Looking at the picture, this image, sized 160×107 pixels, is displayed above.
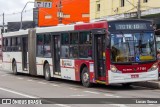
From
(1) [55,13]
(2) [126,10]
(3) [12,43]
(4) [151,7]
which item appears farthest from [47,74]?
(1) [55,13]

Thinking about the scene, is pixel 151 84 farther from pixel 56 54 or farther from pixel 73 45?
pixel 56 54

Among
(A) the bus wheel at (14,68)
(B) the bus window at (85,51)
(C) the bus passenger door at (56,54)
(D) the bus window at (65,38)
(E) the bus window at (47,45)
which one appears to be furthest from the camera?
(A) the bus wheel at (14,68)

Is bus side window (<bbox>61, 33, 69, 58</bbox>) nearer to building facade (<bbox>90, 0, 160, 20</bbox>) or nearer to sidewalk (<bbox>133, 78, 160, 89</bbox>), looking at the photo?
sidewalk (<bbox>133, 78, 160, 89</bbox>)

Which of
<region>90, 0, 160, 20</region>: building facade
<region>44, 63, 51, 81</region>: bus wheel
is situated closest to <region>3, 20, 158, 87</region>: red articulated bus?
<region>44, 63, 51, 81</region>: bus wheel

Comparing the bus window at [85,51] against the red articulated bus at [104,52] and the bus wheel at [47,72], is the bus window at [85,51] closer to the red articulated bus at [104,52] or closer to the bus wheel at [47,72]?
the red articulated bus at [104,52]

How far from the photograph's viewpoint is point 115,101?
13.5 m

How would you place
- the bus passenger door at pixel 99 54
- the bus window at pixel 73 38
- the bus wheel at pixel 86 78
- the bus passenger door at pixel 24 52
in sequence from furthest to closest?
the bus passenger door at pixel 24 52 < the bus window at pixel 73 38 < the bus wheel at pixel 86 78 < the bus passenger door at pixel 99 54

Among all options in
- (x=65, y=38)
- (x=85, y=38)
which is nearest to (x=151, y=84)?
(x=85, y=38)

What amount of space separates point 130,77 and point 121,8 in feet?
78.0

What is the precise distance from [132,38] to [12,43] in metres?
12.2

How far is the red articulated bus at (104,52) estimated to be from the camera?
55.5ft

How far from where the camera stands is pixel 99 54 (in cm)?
1761

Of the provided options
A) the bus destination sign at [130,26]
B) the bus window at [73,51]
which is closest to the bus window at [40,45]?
the bus window at [73,51]

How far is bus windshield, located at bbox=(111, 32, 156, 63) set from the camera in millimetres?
16891
